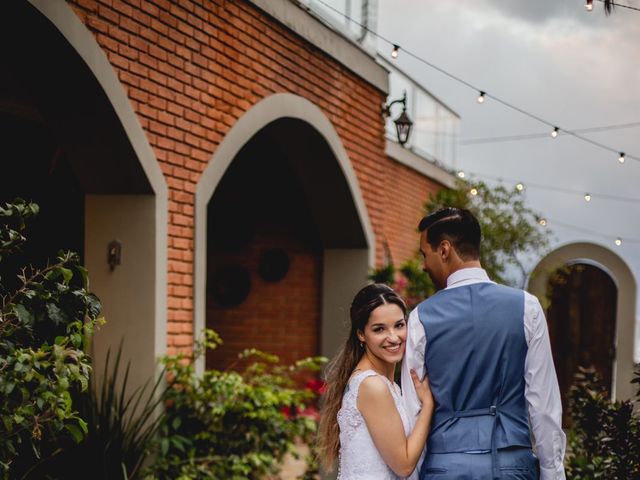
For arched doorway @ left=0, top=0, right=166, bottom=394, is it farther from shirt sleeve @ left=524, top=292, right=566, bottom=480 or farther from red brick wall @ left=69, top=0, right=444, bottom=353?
shirt sleeve @ left=524, top=292, right=566, bottom=480

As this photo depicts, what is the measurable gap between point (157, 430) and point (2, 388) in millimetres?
2681

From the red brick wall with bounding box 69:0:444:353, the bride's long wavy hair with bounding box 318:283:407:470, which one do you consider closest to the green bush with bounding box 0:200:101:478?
the bride's long wavy hair with bounding box 318:283:407:470

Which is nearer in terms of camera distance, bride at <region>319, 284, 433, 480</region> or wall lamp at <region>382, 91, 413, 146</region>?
bride at <region>319, 284, 433, 480</region>

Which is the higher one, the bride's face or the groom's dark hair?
the groom's dark hair

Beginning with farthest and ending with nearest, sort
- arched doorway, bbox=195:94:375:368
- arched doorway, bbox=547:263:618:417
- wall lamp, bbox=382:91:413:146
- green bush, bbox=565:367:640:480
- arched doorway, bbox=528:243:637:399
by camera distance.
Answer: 1. arched doorway, bbox=547:263:618:417
2. arched doorway, bbox=528:243:637:399
3. wall lamp, bbox=382:91:413:146
4. arched doorway, bbox=195:94:375:368
5. green bush, bbox=565:367:640:480

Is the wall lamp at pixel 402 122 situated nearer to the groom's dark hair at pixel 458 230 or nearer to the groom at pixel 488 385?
the groom's dark hair at pixel 458 230

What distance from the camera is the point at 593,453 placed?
17.1ft

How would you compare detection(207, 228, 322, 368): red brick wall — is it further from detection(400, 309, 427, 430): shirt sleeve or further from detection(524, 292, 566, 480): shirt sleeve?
detection(524, 292, 566, 480): shirt sleeve

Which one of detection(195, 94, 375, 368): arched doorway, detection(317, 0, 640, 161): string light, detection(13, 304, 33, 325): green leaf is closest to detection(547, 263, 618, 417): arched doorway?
detection(317, 0, 640, 161): string light

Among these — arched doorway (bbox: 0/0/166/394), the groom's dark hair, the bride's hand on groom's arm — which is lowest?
the bride's hand on groom's arm

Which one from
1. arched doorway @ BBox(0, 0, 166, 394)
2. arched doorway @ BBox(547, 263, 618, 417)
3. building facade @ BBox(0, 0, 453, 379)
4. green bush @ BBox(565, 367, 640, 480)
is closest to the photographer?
green bush @ BBox(565, 367, 640, 480)

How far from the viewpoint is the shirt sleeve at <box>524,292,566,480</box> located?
318 centimetres

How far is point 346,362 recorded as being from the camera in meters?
3.64

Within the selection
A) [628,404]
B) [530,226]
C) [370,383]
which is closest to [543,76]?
[530,226]
